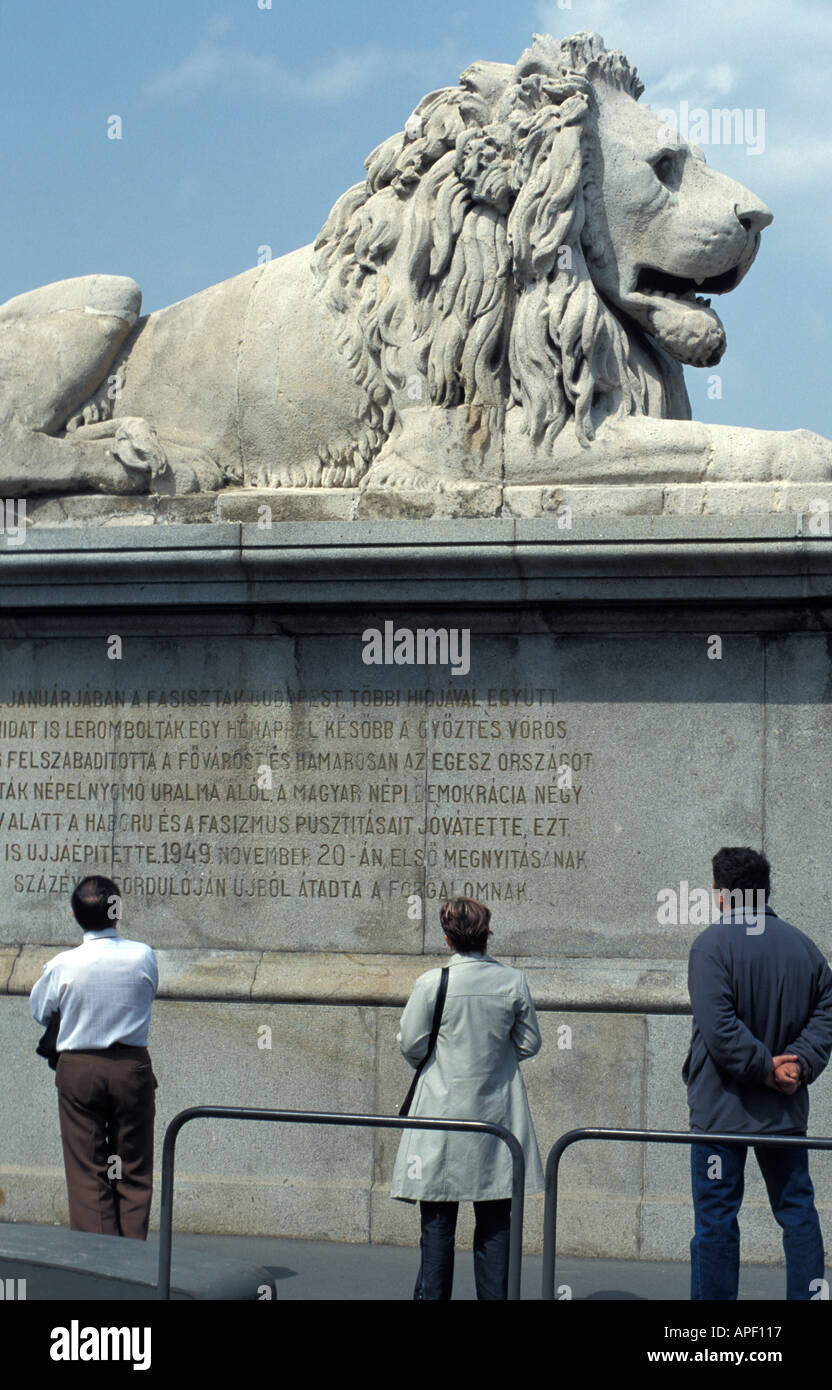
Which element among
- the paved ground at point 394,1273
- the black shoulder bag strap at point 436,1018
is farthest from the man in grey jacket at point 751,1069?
the paved ground at point 394,1273

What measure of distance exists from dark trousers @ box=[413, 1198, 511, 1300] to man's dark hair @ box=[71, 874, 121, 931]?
182 centimetres

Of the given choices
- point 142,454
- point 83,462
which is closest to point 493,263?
point 142,454

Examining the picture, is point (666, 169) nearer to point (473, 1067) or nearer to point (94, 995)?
point (473, 1067)

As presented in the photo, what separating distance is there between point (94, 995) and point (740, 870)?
2622 millimetres

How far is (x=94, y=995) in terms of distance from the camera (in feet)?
23.1

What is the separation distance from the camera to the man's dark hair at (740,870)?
6512 mm

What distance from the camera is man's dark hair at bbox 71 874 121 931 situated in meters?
Answer: 7.09

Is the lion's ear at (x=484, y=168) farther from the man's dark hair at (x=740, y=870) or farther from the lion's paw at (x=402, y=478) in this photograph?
the man's dark hair at (x=740, y=870)

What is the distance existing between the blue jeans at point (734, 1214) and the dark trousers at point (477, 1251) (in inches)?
27.3

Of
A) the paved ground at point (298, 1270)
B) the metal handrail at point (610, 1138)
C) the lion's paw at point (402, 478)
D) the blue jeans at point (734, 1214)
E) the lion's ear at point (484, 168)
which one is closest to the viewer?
the paved ground at point (298, 1270)

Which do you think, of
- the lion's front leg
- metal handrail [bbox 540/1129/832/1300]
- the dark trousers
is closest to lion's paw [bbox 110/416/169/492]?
the lion's front leg

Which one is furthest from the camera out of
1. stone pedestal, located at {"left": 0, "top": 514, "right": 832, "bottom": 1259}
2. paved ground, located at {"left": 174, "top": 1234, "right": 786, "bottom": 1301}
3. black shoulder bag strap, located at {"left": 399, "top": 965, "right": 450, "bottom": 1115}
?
stone pedestal, located at {"left": 0, "top": 514, "right": 832, "bottom": 1259}

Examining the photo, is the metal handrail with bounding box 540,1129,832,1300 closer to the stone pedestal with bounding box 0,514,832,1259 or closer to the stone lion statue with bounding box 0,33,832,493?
the stone pedestal with bounding box 0,514,832,1259

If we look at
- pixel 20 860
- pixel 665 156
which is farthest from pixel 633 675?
pixel 20 860
